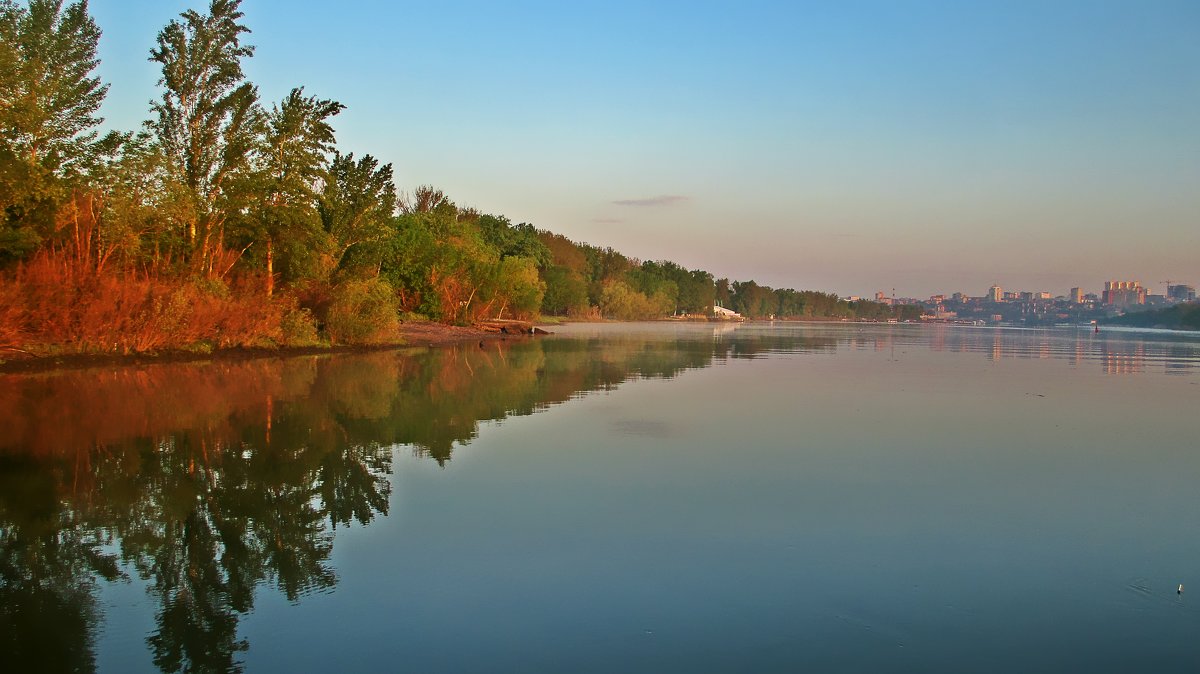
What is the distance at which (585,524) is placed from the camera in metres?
8.22

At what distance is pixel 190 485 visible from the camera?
369 inches

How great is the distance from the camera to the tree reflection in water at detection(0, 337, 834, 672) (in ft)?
18.7

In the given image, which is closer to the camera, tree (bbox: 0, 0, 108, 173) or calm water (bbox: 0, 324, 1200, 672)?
calm water (bbox: 0, 324, 1200, 672)

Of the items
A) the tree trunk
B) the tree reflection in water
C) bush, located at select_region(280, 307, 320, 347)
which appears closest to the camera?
the tree reflection in water

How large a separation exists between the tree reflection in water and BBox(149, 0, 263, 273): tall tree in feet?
35.4

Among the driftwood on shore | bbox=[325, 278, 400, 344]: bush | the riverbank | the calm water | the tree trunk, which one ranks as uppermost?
the tree trunk

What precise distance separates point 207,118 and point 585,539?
30.2 m

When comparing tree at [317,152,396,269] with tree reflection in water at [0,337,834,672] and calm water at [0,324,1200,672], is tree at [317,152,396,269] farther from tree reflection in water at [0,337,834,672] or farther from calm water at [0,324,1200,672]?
calm water at [0,324,1200,672]

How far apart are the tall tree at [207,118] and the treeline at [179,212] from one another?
52 mm

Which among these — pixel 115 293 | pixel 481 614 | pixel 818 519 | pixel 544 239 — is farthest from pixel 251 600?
pixel 544 239

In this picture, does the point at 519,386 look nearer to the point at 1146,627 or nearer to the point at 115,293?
the point at 115,293

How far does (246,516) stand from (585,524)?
354cm

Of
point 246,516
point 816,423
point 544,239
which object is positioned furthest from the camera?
point 544,239

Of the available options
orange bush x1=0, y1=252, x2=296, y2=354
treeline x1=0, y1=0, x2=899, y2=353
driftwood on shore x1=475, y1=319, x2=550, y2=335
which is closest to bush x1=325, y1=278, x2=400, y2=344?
treeline x1=0, y1=0, x2=899, y2=353
